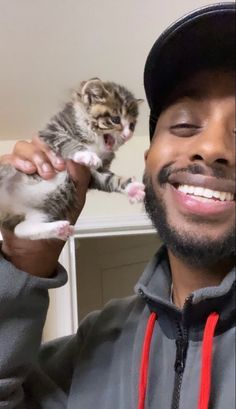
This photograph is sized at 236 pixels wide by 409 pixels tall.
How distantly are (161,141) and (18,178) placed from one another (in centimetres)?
29

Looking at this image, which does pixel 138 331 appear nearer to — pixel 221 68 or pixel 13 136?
pixel 221 68

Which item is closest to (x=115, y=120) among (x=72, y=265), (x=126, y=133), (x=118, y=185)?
(x=126, y=133)

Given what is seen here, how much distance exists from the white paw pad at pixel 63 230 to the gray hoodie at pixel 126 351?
84mm

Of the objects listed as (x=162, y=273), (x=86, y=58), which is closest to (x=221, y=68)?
(x=162, y=273)

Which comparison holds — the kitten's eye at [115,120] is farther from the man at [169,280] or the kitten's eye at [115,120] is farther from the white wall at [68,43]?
the white wall at [68,43]

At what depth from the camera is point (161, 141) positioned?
0.96m

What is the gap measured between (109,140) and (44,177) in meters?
0.17

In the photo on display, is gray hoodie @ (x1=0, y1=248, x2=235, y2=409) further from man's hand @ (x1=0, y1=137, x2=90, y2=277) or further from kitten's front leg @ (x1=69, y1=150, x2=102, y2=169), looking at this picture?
kitten's front leg @ (x1=69, y1=150, x2=102, y2=169)

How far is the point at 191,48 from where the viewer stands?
0.94 meters

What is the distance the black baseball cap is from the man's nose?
13 cm

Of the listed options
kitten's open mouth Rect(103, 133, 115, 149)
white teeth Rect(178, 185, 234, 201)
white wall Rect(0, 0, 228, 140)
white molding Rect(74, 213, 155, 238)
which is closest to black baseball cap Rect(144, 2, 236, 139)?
kitten's open mouth Rect(103, 133, 115, 149)

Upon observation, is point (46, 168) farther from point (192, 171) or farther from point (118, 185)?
point (192, 171)

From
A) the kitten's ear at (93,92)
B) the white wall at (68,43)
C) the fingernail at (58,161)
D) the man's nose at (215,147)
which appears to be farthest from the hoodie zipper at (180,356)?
the white wall at (68,43)

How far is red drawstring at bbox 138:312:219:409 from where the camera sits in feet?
2.54
